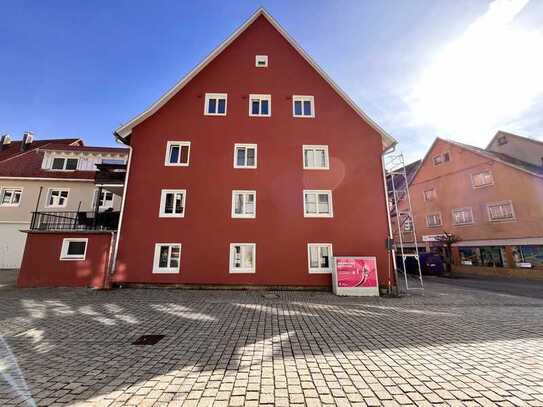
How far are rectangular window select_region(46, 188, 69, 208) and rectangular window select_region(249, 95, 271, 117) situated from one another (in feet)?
57.7

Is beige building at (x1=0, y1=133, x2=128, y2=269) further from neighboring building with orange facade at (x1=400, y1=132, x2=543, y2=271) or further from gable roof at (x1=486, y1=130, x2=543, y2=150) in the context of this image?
gable roof at (x1=486, y1=130, x2=543, y2=150)

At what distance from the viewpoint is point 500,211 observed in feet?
74.9

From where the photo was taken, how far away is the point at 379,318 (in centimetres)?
793

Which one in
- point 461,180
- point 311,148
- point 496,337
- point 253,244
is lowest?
point 496,337

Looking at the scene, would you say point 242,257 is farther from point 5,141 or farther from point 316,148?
point 5,141

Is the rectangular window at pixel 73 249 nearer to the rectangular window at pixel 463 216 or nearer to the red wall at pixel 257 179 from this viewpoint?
the red wall at pixel 257 179

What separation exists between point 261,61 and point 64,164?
1929cm

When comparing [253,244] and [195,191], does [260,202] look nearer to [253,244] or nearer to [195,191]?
[253,244]

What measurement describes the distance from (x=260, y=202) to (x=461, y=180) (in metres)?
25.1

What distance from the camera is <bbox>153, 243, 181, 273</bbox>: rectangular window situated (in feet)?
42.2

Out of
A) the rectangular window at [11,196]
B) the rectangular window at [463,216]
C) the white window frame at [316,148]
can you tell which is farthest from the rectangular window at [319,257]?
the rectangular window at [11,196]

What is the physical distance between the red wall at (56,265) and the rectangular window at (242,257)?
660cm

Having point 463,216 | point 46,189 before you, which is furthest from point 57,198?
point 463,216

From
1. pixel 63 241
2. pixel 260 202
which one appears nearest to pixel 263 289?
pixel 260 202
